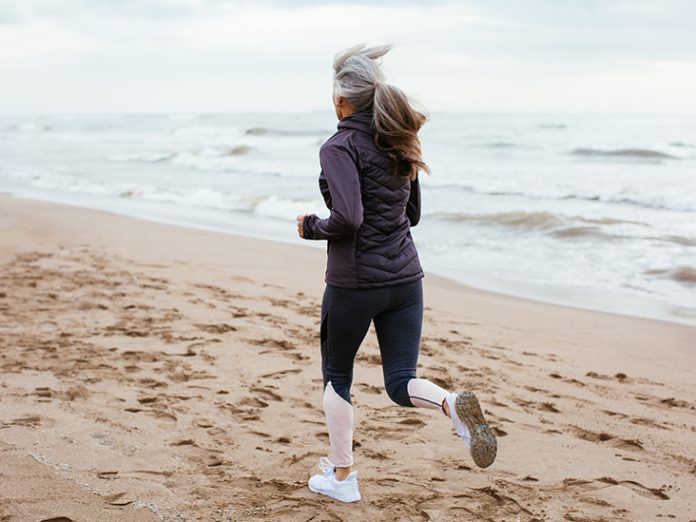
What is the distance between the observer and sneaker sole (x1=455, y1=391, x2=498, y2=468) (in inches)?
118

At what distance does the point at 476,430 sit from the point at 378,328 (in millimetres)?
602

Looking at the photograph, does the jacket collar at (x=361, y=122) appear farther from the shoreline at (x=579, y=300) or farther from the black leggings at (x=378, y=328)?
the shoreline at (x=579, y=300)

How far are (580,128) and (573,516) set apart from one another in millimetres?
38884

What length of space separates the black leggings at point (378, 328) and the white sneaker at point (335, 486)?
0.40 m

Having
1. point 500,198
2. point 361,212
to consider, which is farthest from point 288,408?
point 500,198

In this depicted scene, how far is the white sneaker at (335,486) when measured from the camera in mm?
3400

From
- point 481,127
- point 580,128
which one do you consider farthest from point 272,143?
point 580,128

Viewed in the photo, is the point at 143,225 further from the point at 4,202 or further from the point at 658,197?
the point at 658,197

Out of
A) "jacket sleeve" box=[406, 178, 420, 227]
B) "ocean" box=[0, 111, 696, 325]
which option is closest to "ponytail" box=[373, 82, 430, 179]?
"jacket sleeve" box=[406, 178, 420, 227]

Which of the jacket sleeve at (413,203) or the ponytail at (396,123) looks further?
the jacket sleeve at (413,203)

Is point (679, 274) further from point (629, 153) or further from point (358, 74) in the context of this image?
point (629, 153)

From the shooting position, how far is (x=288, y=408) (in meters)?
4.57

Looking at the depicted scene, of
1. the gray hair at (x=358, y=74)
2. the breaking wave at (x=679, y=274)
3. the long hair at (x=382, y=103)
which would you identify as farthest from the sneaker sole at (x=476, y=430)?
the breaking wave at (x=679, y=274)

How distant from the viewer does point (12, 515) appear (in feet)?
10.0
